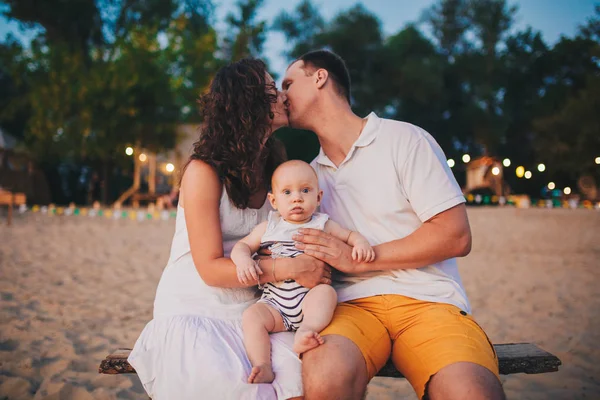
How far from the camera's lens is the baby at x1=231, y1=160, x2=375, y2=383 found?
2.13 m

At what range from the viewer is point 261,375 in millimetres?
2031

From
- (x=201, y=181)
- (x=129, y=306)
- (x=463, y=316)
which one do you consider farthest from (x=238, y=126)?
(x=129, y=306)

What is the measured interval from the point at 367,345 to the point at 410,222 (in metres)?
0.69

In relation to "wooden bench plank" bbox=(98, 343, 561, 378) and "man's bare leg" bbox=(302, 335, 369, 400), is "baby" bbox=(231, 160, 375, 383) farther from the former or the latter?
"wooden bench plank" bbox=(98, 343, 561, 378)

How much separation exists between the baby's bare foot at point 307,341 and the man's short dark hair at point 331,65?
5.00 ft

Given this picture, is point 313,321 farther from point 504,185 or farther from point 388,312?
point 504,185

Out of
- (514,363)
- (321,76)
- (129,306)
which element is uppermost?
(321,76)

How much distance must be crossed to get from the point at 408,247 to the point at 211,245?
937 millimetres

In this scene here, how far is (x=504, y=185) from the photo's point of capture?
33688mm

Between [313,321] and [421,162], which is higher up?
[421,162]

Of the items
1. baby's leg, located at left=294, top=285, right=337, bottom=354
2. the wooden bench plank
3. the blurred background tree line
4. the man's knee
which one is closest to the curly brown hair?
baby's leg, located at left=294, top=285, right=337, bottom=354

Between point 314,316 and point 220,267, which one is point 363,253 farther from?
point 220,267

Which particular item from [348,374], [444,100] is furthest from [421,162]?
[444,100]

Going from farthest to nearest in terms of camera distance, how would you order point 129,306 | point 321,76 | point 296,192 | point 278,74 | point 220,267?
point 278,74
point 129,306
point 321,76
point 296,192
point 220,267
